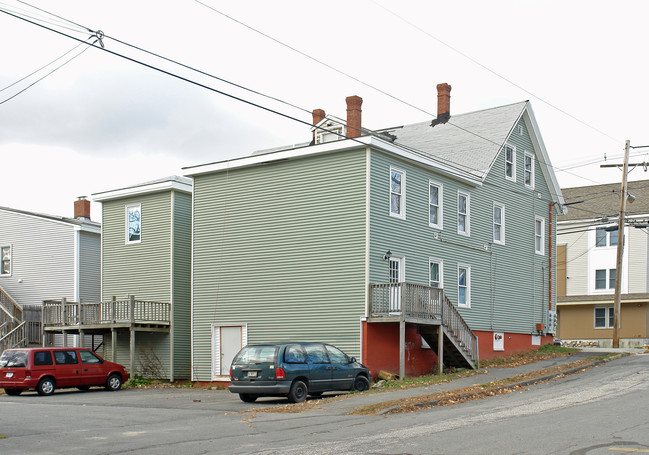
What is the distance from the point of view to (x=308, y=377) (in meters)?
19.7

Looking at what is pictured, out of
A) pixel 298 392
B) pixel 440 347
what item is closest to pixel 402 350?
pixel 440 347

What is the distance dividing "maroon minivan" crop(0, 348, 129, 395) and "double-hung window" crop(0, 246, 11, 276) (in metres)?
13.4

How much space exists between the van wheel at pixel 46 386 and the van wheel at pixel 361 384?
34.3ft

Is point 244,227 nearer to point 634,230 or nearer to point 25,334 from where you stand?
point 25,334

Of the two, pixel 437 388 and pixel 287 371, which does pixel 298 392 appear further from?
pixel 437 388

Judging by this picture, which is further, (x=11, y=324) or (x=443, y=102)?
(x=443, y=102)

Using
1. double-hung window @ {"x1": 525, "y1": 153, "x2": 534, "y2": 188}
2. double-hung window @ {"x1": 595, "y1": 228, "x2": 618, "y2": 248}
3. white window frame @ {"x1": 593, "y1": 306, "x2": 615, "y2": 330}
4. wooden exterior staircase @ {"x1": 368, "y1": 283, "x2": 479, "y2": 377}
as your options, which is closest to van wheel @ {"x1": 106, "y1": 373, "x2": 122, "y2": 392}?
wooden exterior staircase @ {"x1": 368, "y1": 283, "x2": 479, "y2": 377}

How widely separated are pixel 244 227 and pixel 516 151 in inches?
519

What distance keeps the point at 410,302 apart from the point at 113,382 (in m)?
11.2

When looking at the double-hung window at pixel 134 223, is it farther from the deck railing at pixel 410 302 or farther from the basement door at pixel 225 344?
the deck railing at pixel 410 302

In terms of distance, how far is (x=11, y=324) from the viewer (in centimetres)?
3397

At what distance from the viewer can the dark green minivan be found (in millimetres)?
19047

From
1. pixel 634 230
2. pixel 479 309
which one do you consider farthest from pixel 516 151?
pixel 634 230

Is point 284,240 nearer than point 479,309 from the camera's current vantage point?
Yes
